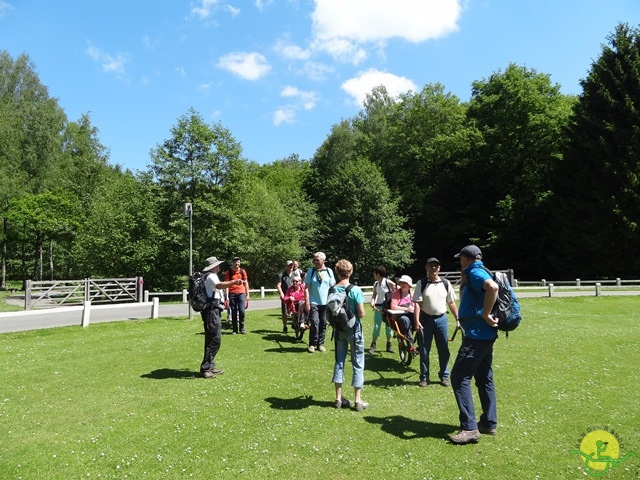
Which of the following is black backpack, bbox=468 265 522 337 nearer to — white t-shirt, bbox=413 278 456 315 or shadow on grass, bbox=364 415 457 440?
shadow on grass, bbox=364 415 457 440

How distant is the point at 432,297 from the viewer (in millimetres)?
7309

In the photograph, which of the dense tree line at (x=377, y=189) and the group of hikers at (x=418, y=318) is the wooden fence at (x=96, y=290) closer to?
the dense tree line at (x=377, y=189)

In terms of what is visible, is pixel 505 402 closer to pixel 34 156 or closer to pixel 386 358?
pixel 386 358

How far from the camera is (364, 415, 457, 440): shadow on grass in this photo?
209 inches

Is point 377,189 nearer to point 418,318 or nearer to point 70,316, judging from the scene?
point 70,316

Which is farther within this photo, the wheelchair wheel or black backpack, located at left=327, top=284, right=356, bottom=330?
the wheelchair wheel

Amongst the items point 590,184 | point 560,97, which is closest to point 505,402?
point 590,184

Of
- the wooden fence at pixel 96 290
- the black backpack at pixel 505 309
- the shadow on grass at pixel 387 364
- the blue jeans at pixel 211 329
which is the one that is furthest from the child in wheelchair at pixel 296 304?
the wooden fence at pixel 96 290

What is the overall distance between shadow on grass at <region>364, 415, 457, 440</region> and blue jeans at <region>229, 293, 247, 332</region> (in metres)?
6.74

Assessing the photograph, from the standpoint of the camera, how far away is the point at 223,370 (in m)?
8.47

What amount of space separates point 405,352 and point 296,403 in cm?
331

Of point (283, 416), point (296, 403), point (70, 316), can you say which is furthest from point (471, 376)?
point (70, 316)

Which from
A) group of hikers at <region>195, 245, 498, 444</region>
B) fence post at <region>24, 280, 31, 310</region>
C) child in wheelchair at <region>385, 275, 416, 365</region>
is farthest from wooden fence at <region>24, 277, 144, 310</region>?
child in wheelchair at <region>385, 275, 416, 365</region>

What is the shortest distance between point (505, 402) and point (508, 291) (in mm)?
2431
